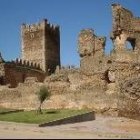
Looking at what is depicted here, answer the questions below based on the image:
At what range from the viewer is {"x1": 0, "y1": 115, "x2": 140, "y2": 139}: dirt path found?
19331 mm

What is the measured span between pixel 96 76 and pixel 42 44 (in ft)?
90.3

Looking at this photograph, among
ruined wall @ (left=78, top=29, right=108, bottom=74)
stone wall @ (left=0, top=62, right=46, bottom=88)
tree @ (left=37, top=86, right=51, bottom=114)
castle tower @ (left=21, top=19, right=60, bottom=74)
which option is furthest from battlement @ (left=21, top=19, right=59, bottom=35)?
tree @ (left=37, top=86, right=51, bottom=114)

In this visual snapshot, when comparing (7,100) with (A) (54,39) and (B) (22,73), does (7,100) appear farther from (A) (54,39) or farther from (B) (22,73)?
(A) (54,39)

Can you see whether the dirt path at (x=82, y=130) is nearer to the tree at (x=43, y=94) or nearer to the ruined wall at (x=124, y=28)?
the tree at (x=43, y=94)

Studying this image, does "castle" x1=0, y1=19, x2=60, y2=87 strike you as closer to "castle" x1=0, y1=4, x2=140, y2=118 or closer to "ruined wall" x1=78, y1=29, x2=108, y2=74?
"castle" x1=0, y1=4, x2=140, y2=118

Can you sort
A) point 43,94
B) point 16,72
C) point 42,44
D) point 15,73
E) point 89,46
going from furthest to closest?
point 42,44 → point 16,72 → point 15,73 → point 89,46 → point 43,94

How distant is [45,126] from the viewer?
79.6 feet

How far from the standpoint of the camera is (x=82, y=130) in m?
22.4

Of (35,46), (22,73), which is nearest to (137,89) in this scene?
(22,73)

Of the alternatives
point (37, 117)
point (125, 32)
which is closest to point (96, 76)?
point (37, 117)

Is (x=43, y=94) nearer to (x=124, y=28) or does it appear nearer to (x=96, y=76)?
Answer: (x=96, y=76)

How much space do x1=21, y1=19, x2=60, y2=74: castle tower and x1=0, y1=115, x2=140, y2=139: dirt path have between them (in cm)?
2961

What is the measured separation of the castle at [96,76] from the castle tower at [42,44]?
1.24 metres

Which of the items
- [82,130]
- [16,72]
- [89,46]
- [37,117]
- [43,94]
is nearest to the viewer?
[82,130]
